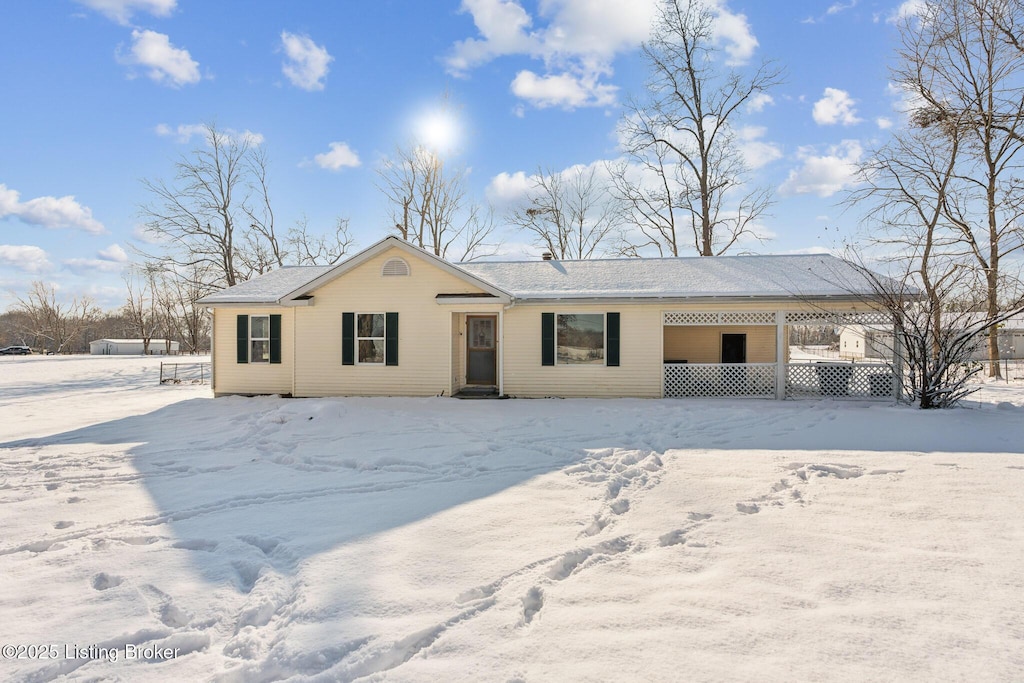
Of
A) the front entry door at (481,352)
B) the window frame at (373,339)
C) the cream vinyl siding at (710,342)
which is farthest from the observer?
the cream vinyl siding at (710,342)

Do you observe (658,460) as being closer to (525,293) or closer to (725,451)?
(725,451)

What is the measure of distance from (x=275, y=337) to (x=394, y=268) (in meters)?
3.72

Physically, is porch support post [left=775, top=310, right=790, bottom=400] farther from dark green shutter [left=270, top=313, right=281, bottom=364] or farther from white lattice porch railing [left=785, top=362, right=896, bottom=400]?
dark green shutter [left=270, top=313, right=281, bottom=364]

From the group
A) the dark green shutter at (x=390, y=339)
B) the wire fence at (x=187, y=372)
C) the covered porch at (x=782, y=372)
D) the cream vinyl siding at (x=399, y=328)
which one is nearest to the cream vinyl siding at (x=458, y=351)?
the cream vinyl siding at (x=399, y=328)

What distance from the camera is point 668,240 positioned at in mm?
24922

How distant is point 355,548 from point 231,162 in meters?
30.3

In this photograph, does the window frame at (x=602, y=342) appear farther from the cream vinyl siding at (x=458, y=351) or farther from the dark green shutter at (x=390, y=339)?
the dark green shutter at (x=390, y=339)

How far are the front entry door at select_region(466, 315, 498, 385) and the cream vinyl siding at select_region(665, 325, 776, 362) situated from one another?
5.45 meters

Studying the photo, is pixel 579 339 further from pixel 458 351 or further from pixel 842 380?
pixel 842 380

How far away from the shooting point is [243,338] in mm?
12898

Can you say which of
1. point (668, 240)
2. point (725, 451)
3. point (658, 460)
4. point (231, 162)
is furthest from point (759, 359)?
point (231, 162)

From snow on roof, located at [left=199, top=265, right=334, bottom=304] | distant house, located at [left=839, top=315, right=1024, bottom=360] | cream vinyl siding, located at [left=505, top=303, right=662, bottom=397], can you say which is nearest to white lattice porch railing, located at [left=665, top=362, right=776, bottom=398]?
cream vinyl siding, located at [left=505, top=303, right=662, bottom=397]

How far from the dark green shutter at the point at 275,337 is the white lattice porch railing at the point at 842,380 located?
1296 cm

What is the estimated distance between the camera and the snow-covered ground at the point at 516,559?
8.38 feet
